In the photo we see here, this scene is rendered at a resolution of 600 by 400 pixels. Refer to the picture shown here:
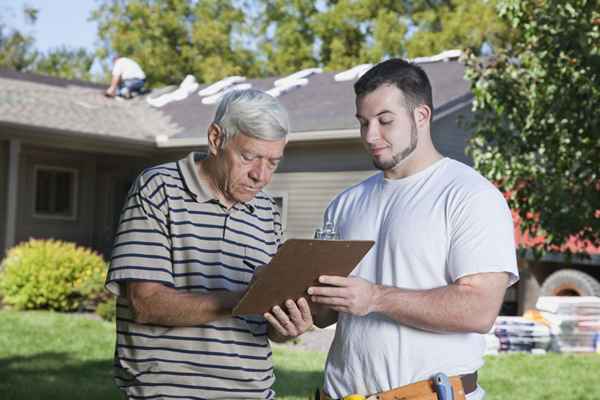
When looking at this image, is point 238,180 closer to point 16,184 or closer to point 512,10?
point 512,10

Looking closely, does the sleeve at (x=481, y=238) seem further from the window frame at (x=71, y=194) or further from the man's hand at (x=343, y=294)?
the window frame at (x=71, y=194)

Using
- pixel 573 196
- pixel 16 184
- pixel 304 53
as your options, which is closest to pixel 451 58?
pixel 16 184

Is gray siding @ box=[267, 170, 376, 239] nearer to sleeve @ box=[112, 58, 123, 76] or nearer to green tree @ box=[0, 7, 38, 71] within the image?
sleeve @ box=[112, 58, 123, 76]

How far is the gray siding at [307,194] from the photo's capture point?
16.7 metres

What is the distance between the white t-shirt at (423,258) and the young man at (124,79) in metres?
19.0

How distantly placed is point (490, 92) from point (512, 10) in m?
0.96

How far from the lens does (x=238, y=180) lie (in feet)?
10.3

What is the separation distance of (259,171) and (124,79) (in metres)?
19.1

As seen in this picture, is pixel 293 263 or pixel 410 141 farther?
pixel 410 141

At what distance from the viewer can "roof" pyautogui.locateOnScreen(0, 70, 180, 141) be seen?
57.5ft

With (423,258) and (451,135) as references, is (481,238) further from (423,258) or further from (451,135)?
(451,135)

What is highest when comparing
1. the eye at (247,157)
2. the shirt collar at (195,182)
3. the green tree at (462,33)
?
the green tree at (462,33)

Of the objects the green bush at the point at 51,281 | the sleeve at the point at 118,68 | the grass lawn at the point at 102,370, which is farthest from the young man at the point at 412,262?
the sleeve at the point at 118,68

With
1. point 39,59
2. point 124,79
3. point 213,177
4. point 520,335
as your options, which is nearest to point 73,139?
point 124,79
